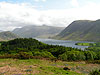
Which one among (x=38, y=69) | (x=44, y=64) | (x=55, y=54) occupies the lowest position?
(x=55, y=54)

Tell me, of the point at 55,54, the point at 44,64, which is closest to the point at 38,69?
the point at 44,64

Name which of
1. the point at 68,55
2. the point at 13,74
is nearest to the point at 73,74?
the point at 13,74

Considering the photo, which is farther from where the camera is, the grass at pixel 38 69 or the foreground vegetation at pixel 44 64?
the foreground vegetation at pixel 44 64

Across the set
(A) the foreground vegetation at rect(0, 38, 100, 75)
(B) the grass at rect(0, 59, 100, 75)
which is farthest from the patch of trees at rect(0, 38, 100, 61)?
(B) the grass at rect(0, 59, 100, 75)

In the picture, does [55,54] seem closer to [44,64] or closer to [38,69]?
[44,64]

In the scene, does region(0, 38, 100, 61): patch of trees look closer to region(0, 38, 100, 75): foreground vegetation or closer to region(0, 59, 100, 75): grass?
region(0, 38, 100, 75): foreground vegetation

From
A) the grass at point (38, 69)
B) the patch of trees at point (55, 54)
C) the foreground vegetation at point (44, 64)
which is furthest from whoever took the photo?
the patch of trees at point (55, 54)

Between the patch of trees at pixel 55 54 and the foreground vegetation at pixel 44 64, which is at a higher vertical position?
the foreground vegetation at pixel 44 64

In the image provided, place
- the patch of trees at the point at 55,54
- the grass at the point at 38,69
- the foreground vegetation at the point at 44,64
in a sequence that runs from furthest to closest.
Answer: the patch of trees at the point at 55,54
the foreground vegetation at the point at 44,64
the grass at the point at 38,69

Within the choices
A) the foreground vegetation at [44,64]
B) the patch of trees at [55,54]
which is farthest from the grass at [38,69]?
the patch of trees at [55,54]

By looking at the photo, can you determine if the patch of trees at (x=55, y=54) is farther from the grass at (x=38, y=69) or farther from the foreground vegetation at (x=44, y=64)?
the grass at (x=38, y=69)

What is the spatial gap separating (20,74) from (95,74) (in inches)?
570

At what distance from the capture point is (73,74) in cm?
2722

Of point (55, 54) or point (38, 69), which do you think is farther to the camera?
point (55, 54)
